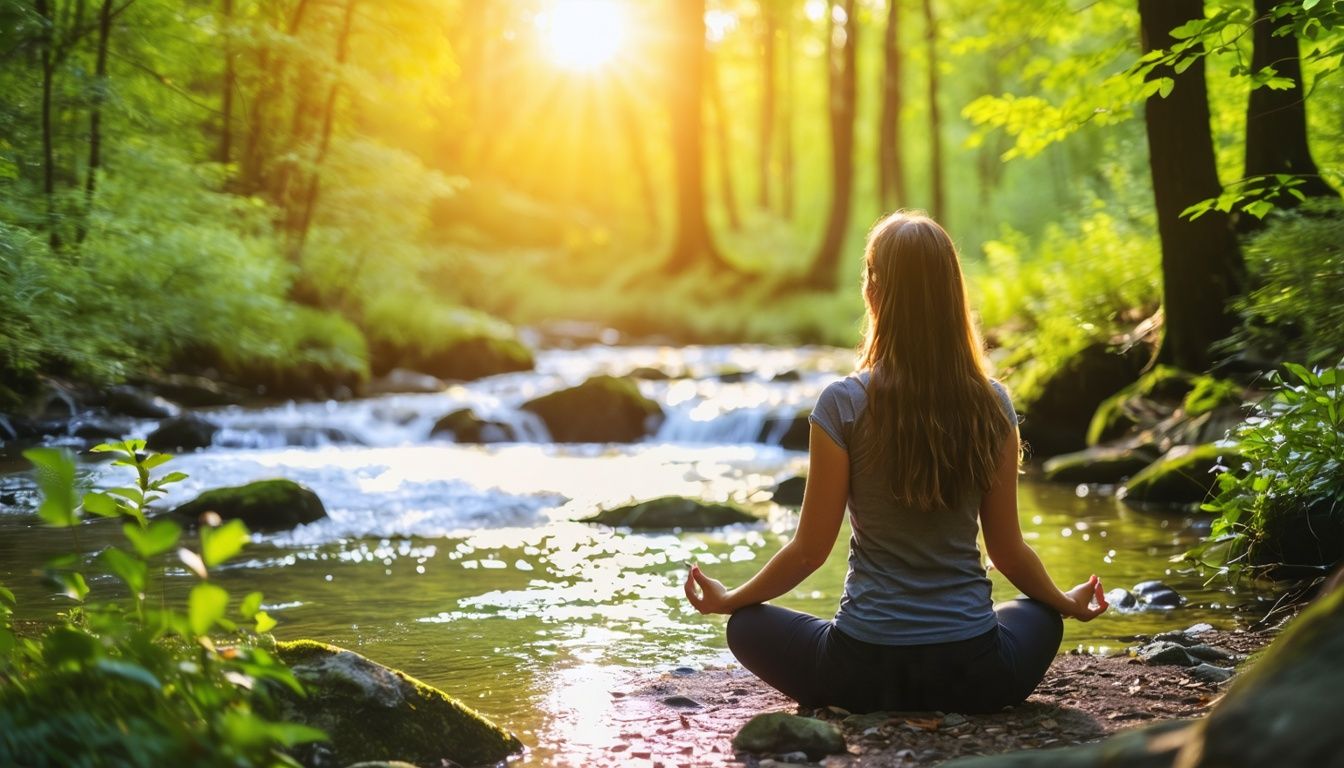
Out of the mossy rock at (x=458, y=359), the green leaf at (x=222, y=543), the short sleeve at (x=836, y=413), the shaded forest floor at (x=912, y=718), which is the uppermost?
the mossy rock at (x=458, y=359)

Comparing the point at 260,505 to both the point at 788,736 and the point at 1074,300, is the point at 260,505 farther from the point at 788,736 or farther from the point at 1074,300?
the point at 1074,300

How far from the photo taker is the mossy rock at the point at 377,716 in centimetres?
389

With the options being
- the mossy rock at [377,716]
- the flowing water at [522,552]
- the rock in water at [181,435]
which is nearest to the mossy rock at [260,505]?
the flowing water at [522,552]

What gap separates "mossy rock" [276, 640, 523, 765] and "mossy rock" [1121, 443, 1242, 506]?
6433 mm

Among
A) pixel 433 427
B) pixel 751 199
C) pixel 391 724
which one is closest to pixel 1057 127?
pixel 391 724

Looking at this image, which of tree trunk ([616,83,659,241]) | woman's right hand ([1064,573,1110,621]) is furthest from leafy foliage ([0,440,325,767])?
tree trunk ([616,83,659,241])

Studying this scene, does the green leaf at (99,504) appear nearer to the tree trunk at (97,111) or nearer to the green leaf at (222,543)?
the green leaf at (222,543)

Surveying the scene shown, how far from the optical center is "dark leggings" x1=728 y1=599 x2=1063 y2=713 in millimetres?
4164

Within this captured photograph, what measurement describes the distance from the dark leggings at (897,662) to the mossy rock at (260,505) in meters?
5.66

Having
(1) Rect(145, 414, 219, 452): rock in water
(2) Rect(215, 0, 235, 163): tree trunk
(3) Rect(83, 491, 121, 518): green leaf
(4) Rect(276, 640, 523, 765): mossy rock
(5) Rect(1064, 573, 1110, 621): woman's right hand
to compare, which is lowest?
(4) Rect(276, 640, 523, 765): mossy rock

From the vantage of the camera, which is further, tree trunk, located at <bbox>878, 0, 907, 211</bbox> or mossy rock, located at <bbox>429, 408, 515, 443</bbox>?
tree trunk, located at <bbox>878, 0, 907, 211</bbox>

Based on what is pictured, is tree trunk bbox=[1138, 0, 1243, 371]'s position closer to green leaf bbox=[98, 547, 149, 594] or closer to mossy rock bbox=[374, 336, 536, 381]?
green leaf bbox=[98, 547, 149, 594]

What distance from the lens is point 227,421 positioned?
45.8ft

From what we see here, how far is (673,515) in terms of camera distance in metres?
9.52
